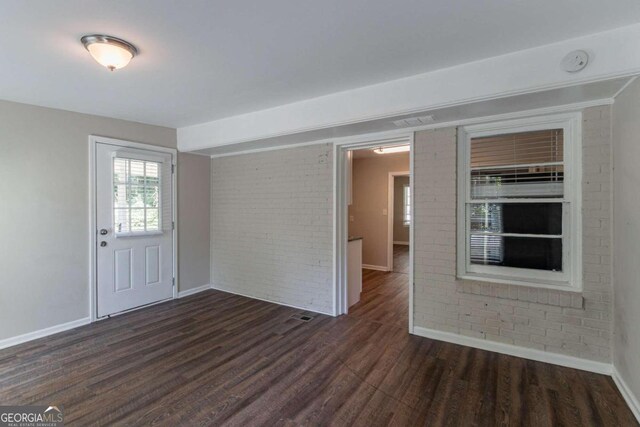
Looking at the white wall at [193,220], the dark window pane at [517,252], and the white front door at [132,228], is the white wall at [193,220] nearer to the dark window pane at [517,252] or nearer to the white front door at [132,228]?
the white front door at [132,228]

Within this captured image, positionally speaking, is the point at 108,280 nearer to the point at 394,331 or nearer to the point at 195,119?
the point at 195,119

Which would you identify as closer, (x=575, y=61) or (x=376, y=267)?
(x=575, y=61)

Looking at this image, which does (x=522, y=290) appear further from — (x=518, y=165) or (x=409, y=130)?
(x=409, y=130)

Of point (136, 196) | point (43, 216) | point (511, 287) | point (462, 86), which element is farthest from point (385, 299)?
point (43, 216)

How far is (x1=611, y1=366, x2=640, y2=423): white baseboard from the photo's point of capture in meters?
2.12

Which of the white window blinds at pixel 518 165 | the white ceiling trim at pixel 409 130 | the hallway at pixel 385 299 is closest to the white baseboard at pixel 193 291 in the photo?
the white ceiling trim at pixel 409 130

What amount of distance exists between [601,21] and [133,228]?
4968mm

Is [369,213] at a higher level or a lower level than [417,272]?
higher

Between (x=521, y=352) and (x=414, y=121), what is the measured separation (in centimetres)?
237

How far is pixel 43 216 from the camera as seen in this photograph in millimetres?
3480

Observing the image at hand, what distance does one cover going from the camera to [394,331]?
3.55 m

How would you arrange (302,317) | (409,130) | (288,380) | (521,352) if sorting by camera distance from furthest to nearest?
(302,317) → (409,130) → (521,352) → (288,380)

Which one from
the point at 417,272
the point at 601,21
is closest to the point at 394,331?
the point at 417,272

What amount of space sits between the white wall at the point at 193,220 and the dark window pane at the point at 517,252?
3.94m
